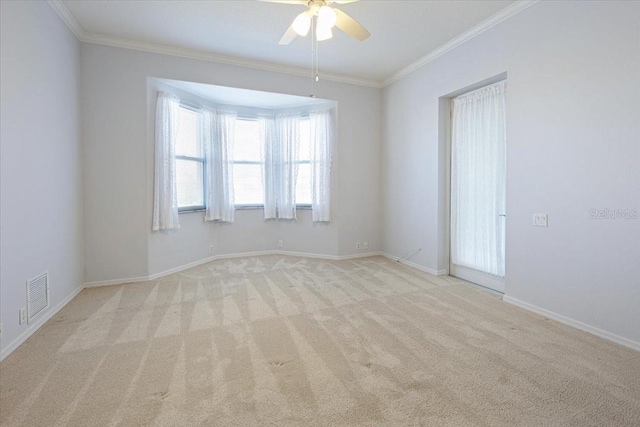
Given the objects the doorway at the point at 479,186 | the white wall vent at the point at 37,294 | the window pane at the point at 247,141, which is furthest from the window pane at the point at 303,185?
the white wall vent at the point at 37,294

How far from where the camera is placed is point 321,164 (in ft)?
17.0

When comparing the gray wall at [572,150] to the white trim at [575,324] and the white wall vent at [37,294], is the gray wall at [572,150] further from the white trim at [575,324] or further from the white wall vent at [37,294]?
the white wall vent at [37,294]

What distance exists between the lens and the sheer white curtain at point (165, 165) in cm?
402

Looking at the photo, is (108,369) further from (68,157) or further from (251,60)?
(251,60)

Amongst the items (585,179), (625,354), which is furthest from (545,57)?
(625,354)

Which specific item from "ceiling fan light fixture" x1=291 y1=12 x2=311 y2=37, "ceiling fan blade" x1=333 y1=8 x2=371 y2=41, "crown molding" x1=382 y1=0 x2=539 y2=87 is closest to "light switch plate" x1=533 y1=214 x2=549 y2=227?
"crown molding" x1=382 y1=0 x2=539 y2=87

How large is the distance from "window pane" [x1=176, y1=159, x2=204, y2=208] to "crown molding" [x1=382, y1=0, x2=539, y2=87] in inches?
143

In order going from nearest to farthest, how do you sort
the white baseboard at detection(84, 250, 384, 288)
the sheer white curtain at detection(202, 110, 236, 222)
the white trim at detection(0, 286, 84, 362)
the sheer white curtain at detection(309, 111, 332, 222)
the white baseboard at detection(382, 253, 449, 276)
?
the white trim at detection(0, 286, 84, 362)
the white baseboard at detection(84, 250, 384, 288)
the white baseboard at detection(382, 253, 449, 276)
the sheer white curtain at detection(202, 110, 236, 222)
the sheer white curtain at detection(309, 111, 332, 222)

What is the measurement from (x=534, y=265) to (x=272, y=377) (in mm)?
2729

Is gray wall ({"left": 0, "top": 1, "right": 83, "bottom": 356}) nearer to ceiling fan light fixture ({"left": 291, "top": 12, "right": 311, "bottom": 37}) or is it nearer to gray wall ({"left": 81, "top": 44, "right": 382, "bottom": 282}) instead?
gray wall ({"left": 81, "top": 44, "right": 382, "bottom": 282})

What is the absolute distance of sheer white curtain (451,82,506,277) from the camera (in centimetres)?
345

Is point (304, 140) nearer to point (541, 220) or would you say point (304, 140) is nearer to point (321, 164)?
point (321, 164)

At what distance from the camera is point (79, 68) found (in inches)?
139

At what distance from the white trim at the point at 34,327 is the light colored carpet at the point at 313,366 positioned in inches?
1.9
